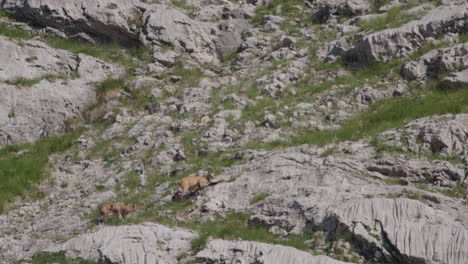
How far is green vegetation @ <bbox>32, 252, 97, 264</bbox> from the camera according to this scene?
13484 mm

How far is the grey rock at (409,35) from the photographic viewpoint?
2264 centimetres

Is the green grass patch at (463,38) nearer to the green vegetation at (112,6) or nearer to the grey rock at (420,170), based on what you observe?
the grey rock at (420,170)

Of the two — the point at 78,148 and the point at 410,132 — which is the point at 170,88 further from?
the point at 410,132

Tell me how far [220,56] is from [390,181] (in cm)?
1625

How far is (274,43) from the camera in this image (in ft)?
93.5

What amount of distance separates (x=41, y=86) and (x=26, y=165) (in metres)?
5.47

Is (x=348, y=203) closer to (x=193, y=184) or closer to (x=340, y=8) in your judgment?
(x=193, y=184)

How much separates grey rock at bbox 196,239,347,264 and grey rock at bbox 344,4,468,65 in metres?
13.7

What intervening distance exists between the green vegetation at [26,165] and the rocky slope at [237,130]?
9cm

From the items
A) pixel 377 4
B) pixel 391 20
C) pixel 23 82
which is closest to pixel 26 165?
pixel 23 82

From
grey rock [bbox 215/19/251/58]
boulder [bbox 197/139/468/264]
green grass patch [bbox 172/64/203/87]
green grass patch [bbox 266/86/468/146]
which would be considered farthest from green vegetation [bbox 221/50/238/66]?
Answer: boulder [bbox 197/139/468/264]

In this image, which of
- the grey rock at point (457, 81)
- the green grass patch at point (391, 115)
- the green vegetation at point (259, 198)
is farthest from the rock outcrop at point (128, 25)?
the green vegetation at point (259, 198)

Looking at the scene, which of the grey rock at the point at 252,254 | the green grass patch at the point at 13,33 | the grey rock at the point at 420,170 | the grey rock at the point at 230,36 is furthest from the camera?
the grey rock at the point at 230,36

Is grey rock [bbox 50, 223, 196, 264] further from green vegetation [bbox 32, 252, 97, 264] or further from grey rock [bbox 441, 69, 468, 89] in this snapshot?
grey rock [bbox 441, 69, 468, 89]
